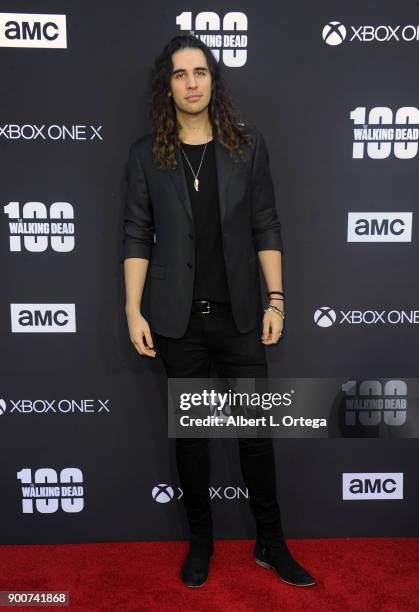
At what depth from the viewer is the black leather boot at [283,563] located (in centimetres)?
243

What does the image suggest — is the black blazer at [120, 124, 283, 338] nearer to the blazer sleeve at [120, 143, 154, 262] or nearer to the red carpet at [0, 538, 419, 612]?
the blazer sleeve at [120, 143, 154, 262]

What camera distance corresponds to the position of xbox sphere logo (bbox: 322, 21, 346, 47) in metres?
2.42

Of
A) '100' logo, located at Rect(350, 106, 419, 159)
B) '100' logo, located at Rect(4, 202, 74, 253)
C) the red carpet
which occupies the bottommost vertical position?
the red carpet

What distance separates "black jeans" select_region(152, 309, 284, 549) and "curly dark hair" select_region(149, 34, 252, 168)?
598 mm

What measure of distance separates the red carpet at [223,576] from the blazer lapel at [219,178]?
1.43m

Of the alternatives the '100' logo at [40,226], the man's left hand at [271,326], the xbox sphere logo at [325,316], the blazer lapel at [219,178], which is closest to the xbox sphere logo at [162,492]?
the man's left hand at [271,326]

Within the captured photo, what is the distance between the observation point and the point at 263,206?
2340 mm

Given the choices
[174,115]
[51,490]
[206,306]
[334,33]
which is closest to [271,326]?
[206,306]

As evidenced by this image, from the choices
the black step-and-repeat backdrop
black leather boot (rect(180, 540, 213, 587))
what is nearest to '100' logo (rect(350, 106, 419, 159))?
the black step-and-repeat backdrop

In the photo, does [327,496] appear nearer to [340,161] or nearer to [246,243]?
[246,243]

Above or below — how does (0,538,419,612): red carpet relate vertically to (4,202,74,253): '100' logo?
below

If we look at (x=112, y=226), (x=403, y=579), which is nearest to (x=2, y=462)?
(x=112, y=226)

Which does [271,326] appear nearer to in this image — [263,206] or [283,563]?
[263,206]

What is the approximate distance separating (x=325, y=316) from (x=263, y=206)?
589 mm
